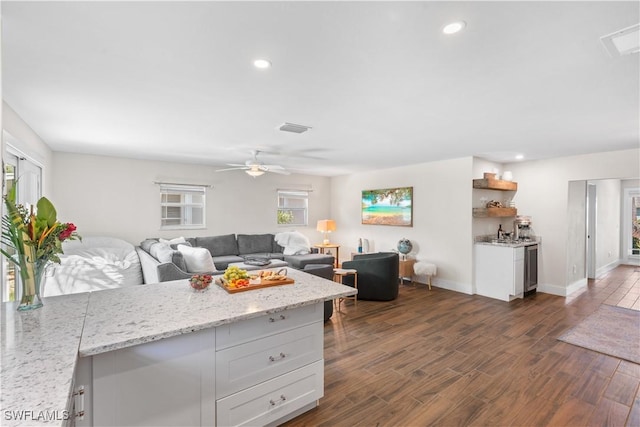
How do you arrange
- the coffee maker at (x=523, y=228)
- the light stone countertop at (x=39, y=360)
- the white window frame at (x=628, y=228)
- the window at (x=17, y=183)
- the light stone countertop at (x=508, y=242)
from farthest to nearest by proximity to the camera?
the white window frame at (x=628, y=228) < the coffee maker at (x=523, y=228) < the light stone countertop at (x=508, y=242) < the window at (x=17, y=183) < the light stone countertop at (x=39, y=360)

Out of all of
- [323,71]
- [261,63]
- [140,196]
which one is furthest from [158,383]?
[140,196]

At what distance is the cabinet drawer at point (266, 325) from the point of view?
1.75 metres

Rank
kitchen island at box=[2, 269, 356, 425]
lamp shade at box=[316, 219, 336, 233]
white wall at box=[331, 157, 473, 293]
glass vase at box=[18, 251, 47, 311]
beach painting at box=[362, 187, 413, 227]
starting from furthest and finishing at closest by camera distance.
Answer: lamp shade at box=[316, 219, 336, 233]
beach painting at box=[362, 187, 413, 227]
white wall at box=[331, 157, 473, 293]
glass vase at box=[18, 251, 47, 311]
kitchen island at box=[2, 269, 356, 425]

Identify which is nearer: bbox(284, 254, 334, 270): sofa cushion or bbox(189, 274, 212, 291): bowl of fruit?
bbox(189, 274, 212, 291): bowl of fruit

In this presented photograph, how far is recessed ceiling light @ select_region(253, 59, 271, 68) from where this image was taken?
1.93 m

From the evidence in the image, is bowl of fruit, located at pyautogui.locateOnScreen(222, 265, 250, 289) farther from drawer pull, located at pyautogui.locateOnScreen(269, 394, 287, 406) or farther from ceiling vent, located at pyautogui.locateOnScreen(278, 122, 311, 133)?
Answer: ceiling vent, located at pyautogui.locateOnScreen(278, 122, 311, 133)

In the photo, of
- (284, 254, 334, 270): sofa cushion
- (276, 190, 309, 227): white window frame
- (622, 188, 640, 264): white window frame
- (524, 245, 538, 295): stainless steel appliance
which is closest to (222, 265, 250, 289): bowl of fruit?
(284, 254, 334, 270): sofa cushion

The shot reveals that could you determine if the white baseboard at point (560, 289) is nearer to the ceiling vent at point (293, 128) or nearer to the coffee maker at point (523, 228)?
the coffee maker at point (523, 228)

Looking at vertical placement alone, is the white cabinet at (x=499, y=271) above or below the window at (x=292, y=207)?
below

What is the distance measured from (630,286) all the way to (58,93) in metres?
8.97

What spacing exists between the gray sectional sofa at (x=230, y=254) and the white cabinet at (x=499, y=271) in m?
2.71

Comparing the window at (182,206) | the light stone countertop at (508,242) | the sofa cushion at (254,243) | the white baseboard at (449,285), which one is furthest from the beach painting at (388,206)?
the window at (182,206)

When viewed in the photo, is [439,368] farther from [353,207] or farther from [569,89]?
[353,207]

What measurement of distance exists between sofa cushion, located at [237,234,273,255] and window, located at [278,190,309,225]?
77 cm
